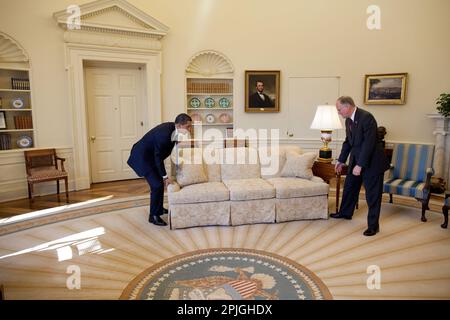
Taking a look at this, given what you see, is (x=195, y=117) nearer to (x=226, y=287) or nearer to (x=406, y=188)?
(x=406, y=188)

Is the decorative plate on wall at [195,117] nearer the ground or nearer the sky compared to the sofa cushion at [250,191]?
nearer the sky

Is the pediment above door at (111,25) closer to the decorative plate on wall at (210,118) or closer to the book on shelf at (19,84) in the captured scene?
the book on shelf at (19,84)

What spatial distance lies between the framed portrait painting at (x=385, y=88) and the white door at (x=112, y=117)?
181 inches

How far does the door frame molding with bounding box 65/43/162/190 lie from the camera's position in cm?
578

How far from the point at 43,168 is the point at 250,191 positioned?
3598 mm

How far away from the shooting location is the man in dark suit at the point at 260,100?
6.96 meters

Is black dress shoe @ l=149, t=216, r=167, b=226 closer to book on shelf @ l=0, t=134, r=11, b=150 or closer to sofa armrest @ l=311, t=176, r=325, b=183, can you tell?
sofa armrest @ l=311, t=176, r=325, b=183

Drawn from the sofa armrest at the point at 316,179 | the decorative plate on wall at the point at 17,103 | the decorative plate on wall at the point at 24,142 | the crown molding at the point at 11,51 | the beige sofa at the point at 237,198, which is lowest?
the beige sofa at the point at 237,198

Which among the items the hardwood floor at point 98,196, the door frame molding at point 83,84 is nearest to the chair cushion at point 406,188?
the hardwood floor at point 98,196

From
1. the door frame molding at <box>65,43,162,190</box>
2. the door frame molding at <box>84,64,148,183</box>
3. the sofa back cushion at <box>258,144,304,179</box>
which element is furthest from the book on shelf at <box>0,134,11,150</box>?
the sofa back cushion at <box>258,144,304,179</box>

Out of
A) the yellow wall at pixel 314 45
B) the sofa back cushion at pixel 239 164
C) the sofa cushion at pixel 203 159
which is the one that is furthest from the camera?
the yellow wall at pixel 314 45

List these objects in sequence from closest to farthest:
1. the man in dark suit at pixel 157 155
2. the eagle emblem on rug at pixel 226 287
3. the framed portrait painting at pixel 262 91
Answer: the eagle emblem on rug at pixel 226 287 → the man in dark suit at pixel 157 155 → the framed portrait painting at pixel 262 91

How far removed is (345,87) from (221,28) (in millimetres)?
2797
